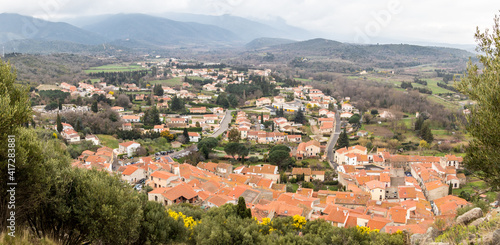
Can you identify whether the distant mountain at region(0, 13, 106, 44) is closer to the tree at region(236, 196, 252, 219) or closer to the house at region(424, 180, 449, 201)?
the tree at region(236, 196, 252, 219)

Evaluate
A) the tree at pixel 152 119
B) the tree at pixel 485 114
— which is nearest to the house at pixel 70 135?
the tree at pixel 152 119

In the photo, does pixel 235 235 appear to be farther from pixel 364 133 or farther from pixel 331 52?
pixel 331 52

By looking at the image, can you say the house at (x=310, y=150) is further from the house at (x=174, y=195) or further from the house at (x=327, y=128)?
the house at (x=174, y=195)

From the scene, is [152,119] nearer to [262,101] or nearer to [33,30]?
[262,101]

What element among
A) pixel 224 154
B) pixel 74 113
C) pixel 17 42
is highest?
pixel 17 42

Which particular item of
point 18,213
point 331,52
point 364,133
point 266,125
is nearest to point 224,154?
point 266,125

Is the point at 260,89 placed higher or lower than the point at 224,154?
higher

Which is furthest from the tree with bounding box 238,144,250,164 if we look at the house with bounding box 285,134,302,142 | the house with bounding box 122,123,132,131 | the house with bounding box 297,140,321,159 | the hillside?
the hillside

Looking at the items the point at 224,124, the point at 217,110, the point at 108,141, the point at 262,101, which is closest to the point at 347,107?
the point at 262,101
